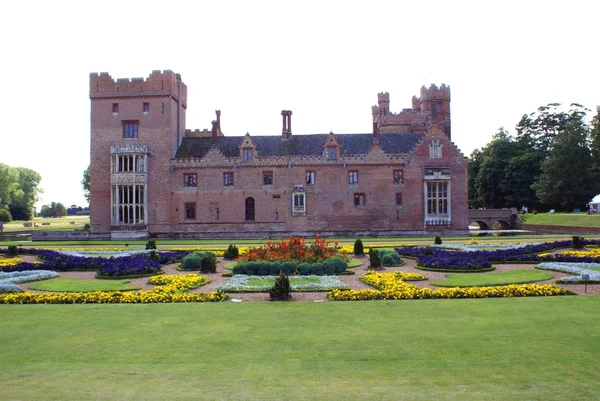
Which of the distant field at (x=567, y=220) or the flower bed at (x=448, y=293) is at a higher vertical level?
the distant field at (x=567, y=220)

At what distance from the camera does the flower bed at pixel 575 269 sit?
66.5ft

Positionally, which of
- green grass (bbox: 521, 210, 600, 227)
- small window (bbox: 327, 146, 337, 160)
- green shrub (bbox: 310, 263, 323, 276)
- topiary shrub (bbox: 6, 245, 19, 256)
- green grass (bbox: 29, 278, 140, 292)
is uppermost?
small window (bbox: 327, 146, 337, 160)

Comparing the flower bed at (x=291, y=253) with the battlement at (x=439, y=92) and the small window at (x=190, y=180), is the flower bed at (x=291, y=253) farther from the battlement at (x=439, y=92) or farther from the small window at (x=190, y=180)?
the battlement at (x=439, y=92)

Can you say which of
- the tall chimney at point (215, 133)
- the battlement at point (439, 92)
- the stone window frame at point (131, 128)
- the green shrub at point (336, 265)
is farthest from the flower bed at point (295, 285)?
the battlement at point (439, 92)

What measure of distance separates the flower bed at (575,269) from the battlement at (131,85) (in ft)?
147

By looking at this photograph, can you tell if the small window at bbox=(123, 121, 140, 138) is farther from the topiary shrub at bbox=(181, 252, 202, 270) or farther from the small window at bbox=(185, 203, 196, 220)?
the topiary shrub at bbox=(181, 252, 202, 270)

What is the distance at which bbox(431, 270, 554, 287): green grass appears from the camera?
20.4 meters

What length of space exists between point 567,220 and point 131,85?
2015 inches

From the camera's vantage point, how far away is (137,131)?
58406mm

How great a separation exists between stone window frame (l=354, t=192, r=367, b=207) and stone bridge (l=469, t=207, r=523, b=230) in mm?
16000

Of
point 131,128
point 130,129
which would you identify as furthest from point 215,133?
point 130,129

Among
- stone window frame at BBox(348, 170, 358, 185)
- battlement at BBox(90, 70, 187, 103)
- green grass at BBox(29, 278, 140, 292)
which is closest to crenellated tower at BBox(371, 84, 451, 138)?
stone window frame at BBox(348, 170, 358, 185)

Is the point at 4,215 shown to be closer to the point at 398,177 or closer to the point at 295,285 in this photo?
the point at 398,177

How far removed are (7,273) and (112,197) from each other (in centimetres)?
3448
